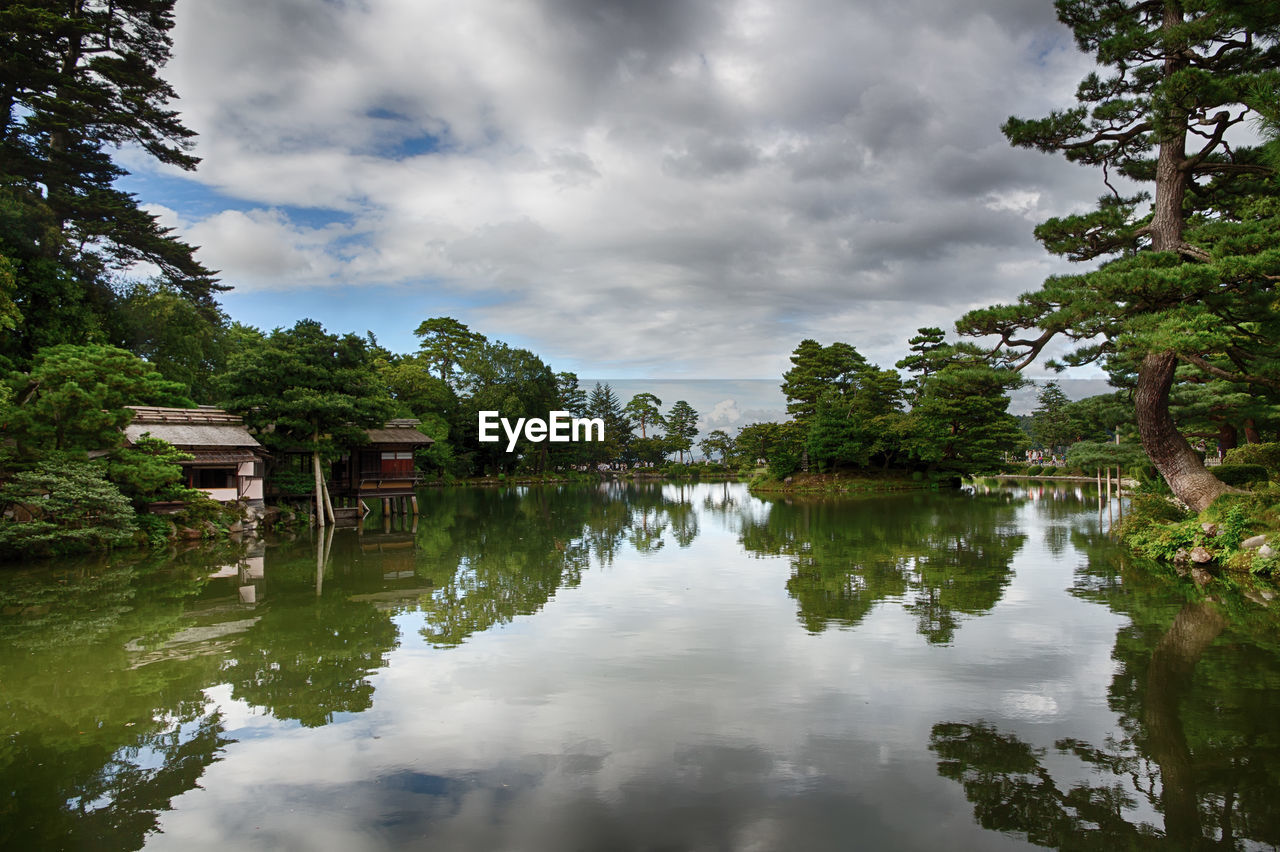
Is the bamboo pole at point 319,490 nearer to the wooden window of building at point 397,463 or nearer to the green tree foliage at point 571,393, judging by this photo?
the wooden window of building at point 397,463

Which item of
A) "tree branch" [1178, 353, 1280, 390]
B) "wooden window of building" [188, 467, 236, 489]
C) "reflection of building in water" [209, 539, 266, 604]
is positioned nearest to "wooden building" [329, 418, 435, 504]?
"wooden window of building" [188, 467, 236, 489]

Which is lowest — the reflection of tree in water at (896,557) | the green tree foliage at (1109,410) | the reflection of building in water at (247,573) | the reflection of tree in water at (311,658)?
the reflection of tree in water at (896,557)

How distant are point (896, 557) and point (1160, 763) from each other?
28.1 ft

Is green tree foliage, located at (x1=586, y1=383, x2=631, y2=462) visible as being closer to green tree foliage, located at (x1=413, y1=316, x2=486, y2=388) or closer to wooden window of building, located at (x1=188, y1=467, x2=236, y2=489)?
green tree foliage, located at (x1=413, y1=316, x2=486, y2=388)

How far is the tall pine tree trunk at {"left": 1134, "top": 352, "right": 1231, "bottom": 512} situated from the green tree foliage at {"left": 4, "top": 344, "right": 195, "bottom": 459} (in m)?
19.0

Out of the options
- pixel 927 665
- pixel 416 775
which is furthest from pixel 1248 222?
pixel 416 775

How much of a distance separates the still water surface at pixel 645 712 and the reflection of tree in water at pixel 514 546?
17 centimetres

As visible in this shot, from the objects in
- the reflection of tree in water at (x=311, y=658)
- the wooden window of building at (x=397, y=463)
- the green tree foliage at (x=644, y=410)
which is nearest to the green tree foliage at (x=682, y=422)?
the green tree foliage at (x=644, y=410)

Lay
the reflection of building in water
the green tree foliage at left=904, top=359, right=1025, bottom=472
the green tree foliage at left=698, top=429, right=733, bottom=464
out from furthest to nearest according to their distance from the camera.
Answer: the green tree foliage at left=698, top=429, right=733, bottom=464 < the green tree foliage at left=904, top=359, right=1025, bottom=472 < the reflection of building in water

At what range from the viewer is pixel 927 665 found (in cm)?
636

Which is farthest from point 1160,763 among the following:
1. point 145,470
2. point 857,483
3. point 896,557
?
point 857,483

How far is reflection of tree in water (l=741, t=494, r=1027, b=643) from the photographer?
8.74 metres

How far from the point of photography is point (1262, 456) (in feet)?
44.7

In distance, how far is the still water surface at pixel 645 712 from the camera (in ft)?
12.4
